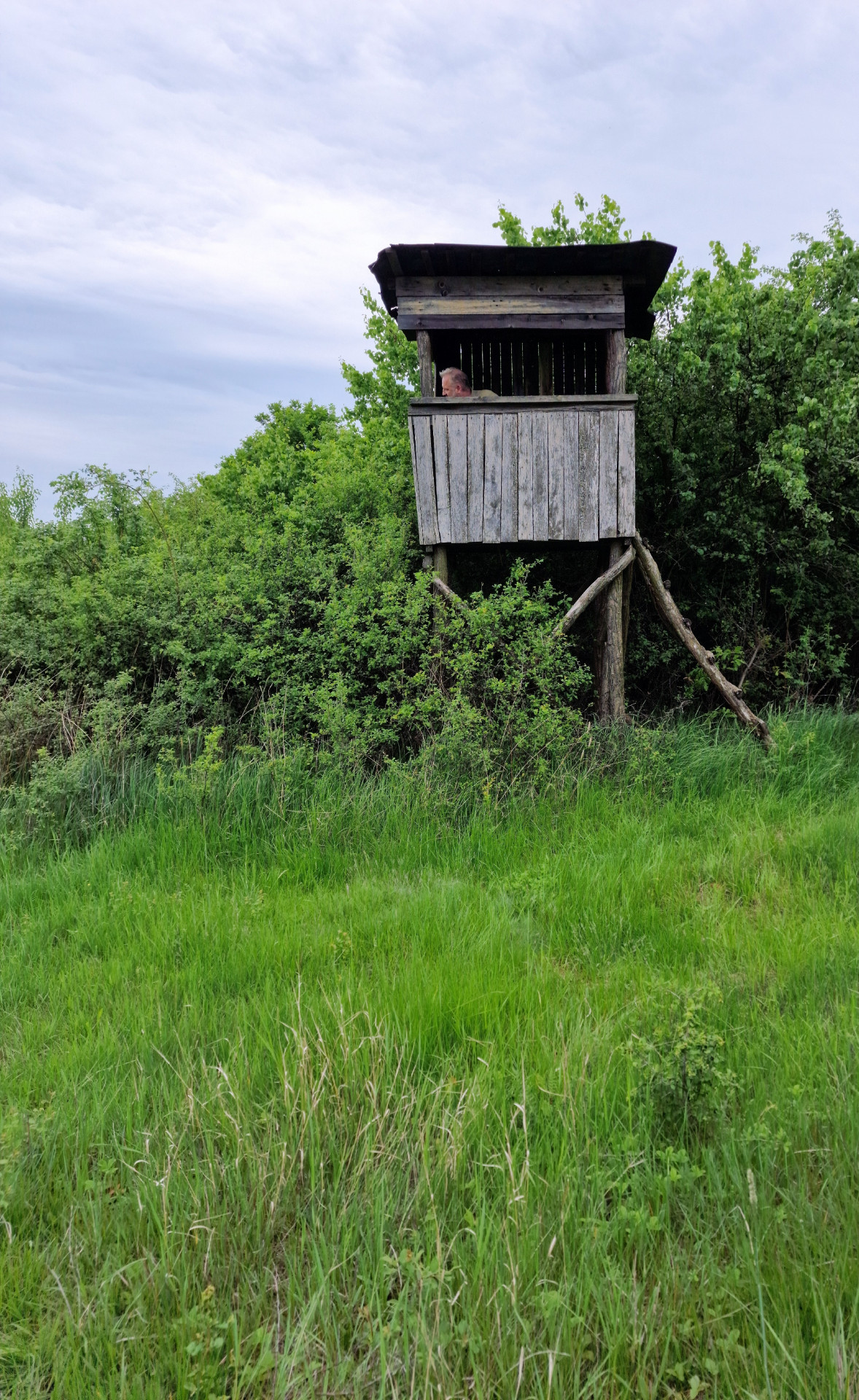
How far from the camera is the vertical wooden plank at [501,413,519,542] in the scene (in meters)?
7.93

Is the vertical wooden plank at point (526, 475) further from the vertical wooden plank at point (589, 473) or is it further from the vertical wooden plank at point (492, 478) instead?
the vertical wooden plank at point (589, 473)

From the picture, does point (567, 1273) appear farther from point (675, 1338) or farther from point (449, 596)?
point (449, 596)

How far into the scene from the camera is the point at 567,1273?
6.40 feet

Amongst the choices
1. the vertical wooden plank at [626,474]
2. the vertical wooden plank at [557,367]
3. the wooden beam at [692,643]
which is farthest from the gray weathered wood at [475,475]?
the vertical wooden plank at [557,367]

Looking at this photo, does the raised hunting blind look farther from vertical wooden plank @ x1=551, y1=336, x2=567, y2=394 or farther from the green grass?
the green grass

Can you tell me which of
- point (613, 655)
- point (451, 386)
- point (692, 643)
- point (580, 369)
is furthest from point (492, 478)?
point (580, 369)

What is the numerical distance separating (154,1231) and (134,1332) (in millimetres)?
296

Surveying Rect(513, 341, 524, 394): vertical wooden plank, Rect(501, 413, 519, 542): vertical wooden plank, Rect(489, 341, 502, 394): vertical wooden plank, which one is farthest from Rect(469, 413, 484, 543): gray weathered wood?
Rect(513, 341, 524, 394): vertical wooden plank

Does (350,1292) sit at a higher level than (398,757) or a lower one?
lower

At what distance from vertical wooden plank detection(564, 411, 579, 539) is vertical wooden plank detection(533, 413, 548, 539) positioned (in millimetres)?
192

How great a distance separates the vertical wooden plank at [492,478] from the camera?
7930mm

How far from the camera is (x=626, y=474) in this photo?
7965 millimetres

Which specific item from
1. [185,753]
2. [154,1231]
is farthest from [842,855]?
[185,753]

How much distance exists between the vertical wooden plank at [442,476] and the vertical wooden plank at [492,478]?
15.1 inches
